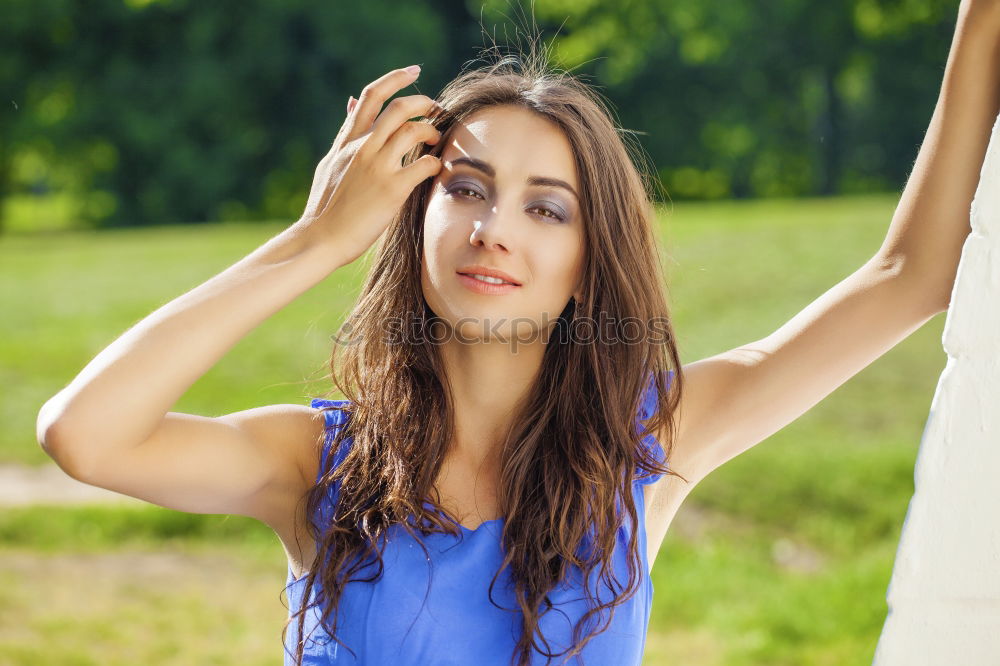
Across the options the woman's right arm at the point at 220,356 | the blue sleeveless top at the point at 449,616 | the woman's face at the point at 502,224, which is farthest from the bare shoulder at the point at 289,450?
the woman's face at the point at 502,224

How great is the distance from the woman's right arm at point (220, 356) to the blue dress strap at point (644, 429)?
1.73 ft

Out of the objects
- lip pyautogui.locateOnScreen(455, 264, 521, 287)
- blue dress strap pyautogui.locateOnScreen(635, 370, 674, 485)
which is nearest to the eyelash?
lip pyautogui.locateOnScreen(455, 264, 521, 287)

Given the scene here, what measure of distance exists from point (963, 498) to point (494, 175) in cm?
79

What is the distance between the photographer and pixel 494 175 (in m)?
1.67

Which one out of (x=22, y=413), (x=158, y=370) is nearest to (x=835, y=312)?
(x=158, y=370)

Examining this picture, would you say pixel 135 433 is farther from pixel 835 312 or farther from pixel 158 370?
pixel 835 312

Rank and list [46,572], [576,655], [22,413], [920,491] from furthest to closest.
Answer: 1. [22,413]
2. [46,572]
3. [576,655]
4. [920,491]

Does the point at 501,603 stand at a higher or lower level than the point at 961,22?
lower

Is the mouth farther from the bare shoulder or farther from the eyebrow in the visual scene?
the bare shoulder

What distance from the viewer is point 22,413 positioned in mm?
7375

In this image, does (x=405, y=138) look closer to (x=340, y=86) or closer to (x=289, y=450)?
(x=289, y=450)

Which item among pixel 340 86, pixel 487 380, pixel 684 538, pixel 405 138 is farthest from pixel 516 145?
pixel 340 86

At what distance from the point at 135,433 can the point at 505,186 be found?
24.7 inches

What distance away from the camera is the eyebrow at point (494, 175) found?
1.67m
